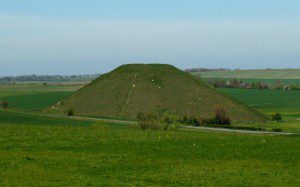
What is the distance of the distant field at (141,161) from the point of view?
29.7 meters

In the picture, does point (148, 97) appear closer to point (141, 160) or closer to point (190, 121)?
point (190, 121)

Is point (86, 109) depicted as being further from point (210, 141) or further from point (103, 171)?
point (103, 171)

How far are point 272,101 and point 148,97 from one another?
49156 millimetres

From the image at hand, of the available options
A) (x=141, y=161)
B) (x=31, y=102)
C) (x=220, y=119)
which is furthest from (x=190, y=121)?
(x=31, y=102)

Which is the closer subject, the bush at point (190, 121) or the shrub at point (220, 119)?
the bush at point (190, 121)

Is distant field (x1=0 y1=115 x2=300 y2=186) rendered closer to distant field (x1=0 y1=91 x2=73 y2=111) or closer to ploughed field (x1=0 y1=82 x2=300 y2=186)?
ploughed field (x1=0 y1=82 x2=300 y2=186)

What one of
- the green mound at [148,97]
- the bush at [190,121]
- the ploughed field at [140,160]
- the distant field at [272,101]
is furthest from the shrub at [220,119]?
the ploughed field at [140,160]

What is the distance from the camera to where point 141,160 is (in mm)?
37781

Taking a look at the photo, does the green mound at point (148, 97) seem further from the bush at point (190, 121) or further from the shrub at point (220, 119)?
the shrub at point (220, 119)

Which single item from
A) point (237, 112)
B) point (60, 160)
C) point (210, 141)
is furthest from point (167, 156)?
point (237, 112)

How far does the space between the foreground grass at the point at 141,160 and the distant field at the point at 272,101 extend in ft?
253

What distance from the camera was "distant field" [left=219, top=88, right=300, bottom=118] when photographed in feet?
432

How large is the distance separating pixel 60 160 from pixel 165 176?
26.8ft

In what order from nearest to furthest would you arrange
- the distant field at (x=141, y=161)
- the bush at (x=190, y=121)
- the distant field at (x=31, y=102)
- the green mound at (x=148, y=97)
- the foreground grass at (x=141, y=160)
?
the distant field at (x=141, y=161) → the foreground grass at (x=141, y=160) → the bush at (x=190, y=121) → the green mound at (x=148, y=97) → the distant field at (x=31, y=102)
